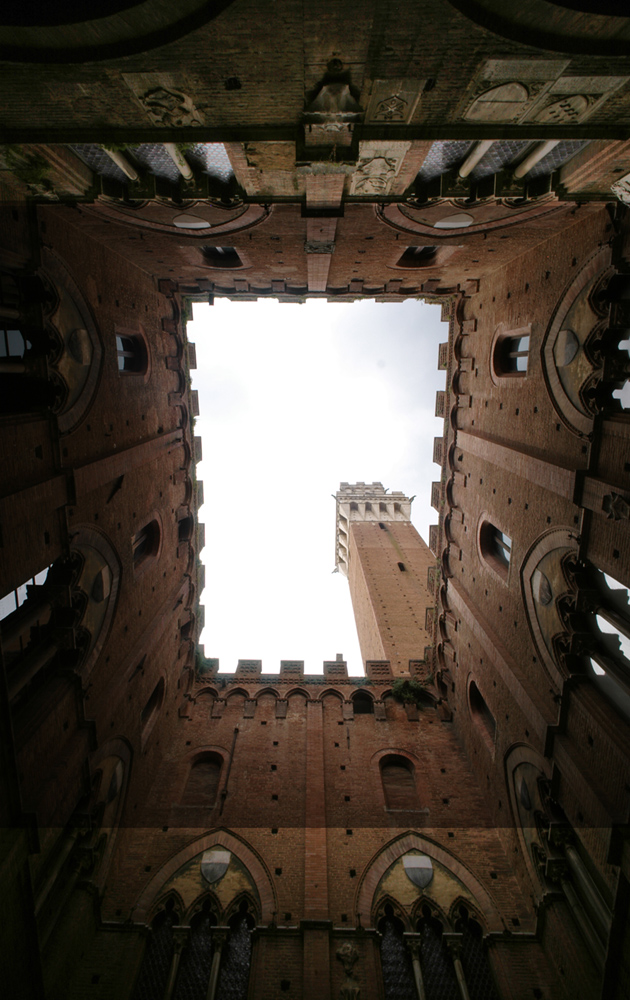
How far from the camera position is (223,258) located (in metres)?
14.3

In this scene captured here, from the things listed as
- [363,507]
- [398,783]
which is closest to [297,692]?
[398,783]

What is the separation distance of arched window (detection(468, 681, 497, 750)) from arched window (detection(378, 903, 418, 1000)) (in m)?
4.66

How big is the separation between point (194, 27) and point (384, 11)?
6.44ft

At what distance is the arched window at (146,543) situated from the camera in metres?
13.7

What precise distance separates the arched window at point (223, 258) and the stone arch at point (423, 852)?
15.9m

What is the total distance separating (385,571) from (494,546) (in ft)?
64.3

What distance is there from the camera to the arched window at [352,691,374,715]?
15.9 m

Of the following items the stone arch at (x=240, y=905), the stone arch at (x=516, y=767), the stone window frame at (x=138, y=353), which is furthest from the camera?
the stone window frame at (x=138, y=353)

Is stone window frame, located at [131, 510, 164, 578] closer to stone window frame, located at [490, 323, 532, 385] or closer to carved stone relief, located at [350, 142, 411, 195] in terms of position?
carved stone relief, located at [350, 142, 411, 195]

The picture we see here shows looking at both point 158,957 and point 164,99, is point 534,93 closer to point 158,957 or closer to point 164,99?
point 164,99

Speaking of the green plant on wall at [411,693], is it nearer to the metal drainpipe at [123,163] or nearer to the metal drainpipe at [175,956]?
the metal drainpipe at [175,956]

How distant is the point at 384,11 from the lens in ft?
16.1

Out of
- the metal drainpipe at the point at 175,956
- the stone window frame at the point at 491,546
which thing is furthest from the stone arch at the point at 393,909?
the stone window frame at the point at 491,546

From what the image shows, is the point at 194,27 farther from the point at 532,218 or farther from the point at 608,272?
the point at 532,218
